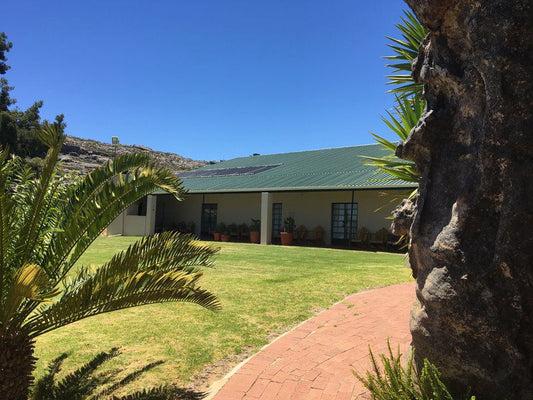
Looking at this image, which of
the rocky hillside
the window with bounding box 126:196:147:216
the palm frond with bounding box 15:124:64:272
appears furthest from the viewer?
the rocky hillside

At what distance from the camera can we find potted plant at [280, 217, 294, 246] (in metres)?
18.2

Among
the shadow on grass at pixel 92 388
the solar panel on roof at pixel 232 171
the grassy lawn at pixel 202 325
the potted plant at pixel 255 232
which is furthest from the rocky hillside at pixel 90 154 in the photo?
the shadow on grass at pixel 92 388

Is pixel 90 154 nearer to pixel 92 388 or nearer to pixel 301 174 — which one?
pixel 301 174

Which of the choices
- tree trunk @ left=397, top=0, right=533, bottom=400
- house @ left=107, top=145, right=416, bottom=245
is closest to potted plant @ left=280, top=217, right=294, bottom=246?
house @ left=107, top=145, right=416, bottom=245

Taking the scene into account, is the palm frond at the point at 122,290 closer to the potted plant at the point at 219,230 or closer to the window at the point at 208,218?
the potted plant at the point at 219,230

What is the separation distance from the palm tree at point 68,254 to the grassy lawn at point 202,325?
937 mm

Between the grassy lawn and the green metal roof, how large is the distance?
22.9 feet

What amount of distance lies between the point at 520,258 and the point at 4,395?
137 inches

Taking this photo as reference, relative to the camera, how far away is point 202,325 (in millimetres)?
5070

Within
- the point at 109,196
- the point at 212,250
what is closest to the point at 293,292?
the point at 212,250

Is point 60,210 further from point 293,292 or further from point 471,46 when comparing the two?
point 293,292

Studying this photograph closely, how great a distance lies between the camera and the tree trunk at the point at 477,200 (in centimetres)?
194

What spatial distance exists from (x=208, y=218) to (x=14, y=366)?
2099 centimetres

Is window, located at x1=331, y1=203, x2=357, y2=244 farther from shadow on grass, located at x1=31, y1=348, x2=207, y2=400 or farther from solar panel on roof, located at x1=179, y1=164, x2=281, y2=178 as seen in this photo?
shadow on grass, located at x1=31, y1=348, x2=207, y2=400
